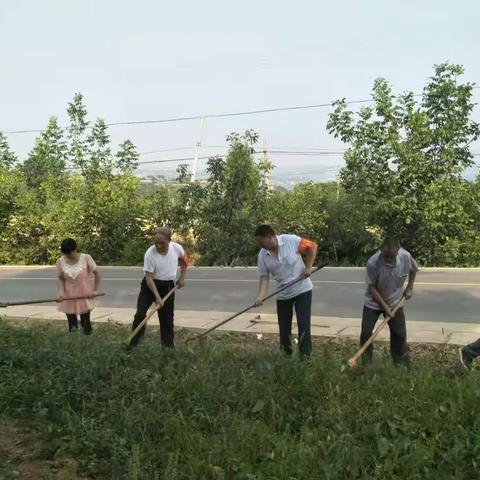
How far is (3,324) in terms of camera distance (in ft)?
26.1

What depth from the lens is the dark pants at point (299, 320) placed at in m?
6.19

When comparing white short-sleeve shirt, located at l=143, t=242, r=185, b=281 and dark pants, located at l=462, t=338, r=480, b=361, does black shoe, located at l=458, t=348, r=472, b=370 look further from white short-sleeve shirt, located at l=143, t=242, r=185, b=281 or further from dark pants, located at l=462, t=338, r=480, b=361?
white short-sleeve shirt, located at l=143, t=242, r=185, b=281

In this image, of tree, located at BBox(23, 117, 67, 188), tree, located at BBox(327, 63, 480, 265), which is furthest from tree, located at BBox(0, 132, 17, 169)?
tree, located at BBox(327, 63, 480, 265)

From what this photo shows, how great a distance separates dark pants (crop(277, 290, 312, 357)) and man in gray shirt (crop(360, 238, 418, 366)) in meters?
0.54

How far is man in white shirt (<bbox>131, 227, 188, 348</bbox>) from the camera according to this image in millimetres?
6957

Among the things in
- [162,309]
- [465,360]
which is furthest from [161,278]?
[465,360]

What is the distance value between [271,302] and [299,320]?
5.36 metres

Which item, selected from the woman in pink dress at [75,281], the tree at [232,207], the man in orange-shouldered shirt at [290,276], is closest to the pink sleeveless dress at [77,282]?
the woman in pink dress at [75,281]

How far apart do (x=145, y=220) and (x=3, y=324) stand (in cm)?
1364

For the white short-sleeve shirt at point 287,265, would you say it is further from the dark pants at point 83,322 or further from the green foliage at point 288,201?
the green foliage at point 288,201

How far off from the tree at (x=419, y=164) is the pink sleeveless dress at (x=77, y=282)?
463 inches

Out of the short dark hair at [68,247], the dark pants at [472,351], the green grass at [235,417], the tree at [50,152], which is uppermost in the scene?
the tree at [50,152]

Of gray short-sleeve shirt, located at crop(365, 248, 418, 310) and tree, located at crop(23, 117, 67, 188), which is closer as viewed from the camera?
gray short-sleeve shirt, located at crop(365, 248, 418, 310)

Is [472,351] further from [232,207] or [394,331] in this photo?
[232,207]
